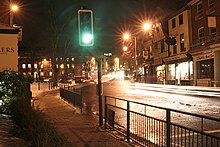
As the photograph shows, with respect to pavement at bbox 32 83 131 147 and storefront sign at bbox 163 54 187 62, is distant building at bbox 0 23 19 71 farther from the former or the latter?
storefront sign at bbox 163 54 187 62

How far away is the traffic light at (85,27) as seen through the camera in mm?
10422

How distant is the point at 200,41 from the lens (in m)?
36.7

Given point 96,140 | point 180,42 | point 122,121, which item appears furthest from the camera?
point 180,42

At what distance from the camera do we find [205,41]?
34.6 m

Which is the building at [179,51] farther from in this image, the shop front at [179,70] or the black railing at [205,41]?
the black railing at [205,41]

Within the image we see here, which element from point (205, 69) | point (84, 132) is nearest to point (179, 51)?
point (205, 69)

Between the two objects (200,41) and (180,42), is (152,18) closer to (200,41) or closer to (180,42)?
(180,42)

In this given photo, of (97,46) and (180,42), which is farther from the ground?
(180,42)

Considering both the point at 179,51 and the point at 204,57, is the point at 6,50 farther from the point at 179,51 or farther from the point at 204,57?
the point at 179,51

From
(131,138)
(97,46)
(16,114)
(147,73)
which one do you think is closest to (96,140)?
(131,138)

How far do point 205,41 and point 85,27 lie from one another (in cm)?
2681

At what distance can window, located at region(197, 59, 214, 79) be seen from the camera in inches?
1334

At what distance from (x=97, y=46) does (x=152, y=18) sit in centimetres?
4651

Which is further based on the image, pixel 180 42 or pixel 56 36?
pixel 56 36
